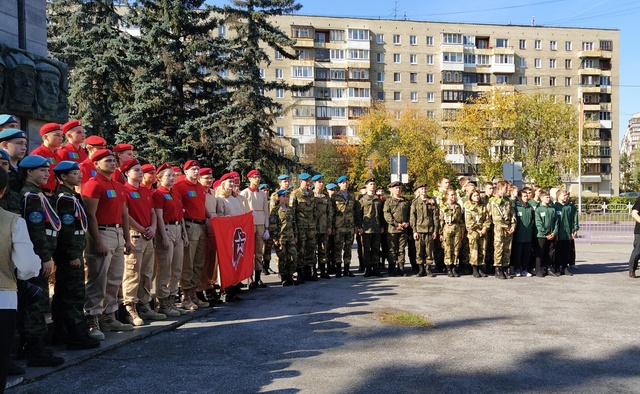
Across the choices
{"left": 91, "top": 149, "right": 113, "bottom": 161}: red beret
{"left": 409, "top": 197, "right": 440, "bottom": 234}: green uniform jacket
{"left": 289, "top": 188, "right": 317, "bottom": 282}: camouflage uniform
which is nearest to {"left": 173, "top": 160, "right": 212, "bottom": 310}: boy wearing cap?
{"left": 91, "top": 149, "right": 113, "bottom": 161}: red beret

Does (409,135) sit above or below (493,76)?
below

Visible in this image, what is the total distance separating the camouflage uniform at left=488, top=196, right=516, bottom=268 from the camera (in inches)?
468

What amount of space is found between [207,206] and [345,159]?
147 ft

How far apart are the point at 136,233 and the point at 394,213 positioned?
6558 mm

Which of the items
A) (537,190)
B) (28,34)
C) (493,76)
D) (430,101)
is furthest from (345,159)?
(28,34)

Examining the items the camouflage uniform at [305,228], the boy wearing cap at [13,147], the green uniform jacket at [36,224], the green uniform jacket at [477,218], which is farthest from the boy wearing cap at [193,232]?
the green uniform jacket at [477,218]

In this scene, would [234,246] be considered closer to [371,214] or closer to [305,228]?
[305,228]

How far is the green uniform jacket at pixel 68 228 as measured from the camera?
229 inches

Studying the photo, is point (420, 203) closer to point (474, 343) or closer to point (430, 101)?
point (474, 343)

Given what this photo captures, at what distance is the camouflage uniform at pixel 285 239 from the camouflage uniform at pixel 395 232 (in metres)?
2.37

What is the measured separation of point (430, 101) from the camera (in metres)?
71.0

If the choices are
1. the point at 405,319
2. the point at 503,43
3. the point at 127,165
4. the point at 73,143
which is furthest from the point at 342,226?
the point at 503,43

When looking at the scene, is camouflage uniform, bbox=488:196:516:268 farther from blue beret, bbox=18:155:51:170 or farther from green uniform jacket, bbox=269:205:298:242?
blue beret, bbox=18:155:51:170

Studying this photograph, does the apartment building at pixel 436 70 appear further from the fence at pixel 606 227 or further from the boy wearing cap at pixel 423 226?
the boy wearing cap at pixel 423 226
